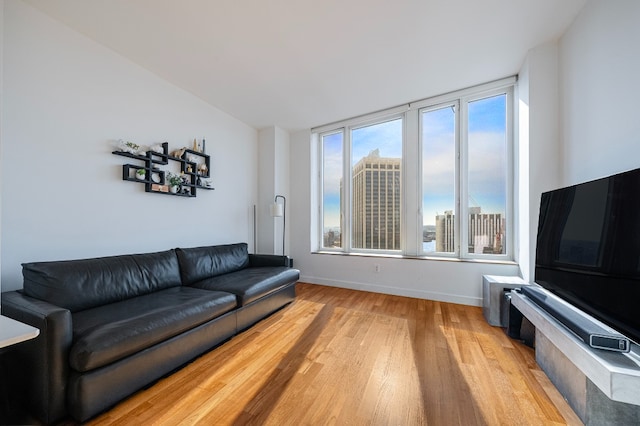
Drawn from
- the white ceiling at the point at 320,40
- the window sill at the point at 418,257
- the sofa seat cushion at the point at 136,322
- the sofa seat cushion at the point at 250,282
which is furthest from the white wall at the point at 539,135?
the sofa seat cushion at the point at 136,322

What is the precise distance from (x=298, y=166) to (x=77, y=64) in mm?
3051

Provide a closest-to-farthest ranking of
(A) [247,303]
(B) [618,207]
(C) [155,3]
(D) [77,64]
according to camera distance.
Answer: (B) [618,207], (C) [155,3], (D) [77,64], (A) [247,303]

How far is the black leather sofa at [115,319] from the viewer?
129 centimetres

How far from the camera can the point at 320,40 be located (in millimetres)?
2303

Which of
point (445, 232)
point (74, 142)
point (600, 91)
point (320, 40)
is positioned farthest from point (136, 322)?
point (600, 91)

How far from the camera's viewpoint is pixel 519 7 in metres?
1.97

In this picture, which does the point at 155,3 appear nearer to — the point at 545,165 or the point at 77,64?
the point at 77,64

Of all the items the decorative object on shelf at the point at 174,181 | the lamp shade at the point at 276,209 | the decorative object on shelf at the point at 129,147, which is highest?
the decorative object on shelf at the point at 129,147

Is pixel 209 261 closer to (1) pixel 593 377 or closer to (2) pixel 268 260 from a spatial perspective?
(2) pixel 268 260

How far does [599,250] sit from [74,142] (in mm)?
4043

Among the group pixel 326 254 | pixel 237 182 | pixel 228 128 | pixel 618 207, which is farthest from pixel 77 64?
pixel 618 207

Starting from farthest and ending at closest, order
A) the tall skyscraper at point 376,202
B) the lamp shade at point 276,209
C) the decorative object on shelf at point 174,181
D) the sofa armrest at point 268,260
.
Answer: the lamp shade at point 276,209 → the tall skyscraper at point 376,202 → the sofa armrest at point 268,260 → the decorative object on shelf at point 174,181

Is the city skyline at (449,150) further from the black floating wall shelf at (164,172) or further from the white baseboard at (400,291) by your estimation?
the black floating wall shelf at (164,172)

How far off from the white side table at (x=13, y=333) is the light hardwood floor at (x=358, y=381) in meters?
0.70
